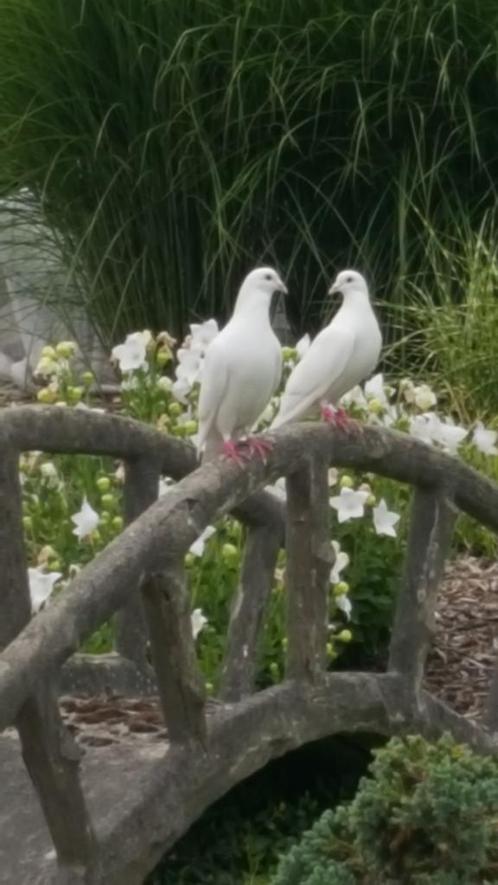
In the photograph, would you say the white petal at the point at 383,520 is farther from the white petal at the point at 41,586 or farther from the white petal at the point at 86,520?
the white petal at the point at 41,586

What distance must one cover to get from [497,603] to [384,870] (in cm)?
335

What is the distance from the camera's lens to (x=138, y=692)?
5348mm

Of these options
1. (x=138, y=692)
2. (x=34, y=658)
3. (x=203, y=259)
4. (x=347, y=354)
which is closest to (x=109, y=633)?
(x=138, y=692)

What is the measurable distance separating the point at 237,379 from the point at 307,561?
1.41 ft

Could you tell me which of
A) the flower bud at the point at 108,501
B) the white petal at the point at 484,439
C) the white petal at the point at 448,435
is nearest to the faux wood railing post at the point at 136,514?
the flower bud at the point at 108,501

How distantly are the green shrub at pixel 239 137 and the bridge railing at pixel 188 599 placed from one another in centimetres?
309

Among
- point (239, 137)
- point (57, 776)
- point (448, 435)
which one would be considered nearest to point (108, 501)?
point (448, 435)

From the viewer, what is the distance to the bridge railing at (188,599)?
3840 mm

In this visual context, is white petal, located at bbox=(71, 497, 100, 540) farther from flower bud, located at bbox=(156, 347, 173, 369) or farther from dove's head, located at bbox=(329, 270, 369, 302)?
flower bud, located at bbox=(156, 347, 173, 369)

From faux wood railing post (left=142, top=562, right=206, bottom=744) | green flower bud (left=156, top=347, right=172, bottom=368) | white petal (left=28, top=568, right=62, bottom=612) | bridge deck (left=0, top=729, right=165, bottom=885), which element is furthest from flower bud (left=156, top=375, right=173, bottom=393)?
faux wood railing post (left=142, top=562, right=206, bottom=744)

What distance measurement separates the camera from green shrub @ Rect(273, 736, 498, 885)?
3.66m

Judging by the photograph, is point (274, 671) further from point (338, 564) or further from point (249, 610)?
point (249, 610)

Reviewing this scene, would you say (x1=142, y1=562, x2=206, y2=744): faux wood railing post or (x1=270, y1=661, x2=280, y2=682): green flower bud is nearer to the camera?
(x1=142, y1=562, x2=206, y2=744): faux wood railing post

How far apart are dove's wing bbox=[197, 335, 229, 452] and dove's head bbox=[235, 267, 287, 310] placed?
150 millimetres
